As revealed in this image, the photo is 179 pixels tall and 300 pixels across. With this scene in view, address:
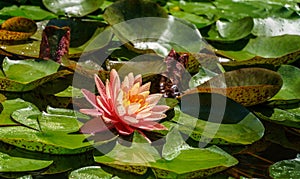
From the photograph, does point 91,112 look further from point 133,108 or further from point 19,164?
point 19,164

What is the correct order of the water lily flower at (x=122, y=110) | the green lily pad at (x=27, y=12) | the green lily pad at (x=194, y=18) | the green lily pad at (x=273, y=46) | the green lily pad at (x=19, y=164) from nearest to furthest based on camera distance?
the green lily pad at (x=19, y=164) < the water lily flower at (x=122, y=110) < the green lily pad at (x=273, y=46) < the green lily pad at (x=27, y=12) < the green lily pad at (x=194, y=18)

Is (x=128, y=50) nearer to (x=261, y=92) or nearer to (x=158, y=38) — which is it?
(x=158, y=38)

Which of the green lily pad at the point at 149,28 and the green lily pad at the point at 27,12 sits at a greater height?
the green lily pad at the point at 149,28

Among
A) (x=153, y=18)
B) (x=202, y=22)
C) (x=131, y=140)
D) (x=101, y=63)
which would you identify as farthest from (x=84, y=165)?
(x=202, y=22)

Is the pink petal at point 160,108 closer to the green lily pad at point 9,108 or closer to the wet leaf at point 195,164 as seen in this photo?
the wet leaf at point 195,164

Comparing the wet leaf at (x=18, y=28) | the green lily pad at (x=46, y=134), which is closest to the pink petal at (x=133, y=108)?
the green lily pad at (x=46, y=134)

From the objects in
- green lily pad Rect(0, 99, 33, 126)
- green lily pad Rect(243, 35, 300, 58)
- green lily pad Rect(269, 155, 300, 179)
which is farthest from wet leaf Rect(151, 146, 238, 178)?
green lily pad Rect(243, 35, 300, 58)
